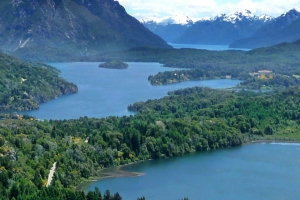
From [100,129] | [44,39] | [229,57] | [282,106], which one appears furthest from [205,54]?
[100,129]

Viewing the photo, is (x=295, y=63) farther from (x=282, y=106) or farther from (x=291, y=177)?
(x=291, y=177)

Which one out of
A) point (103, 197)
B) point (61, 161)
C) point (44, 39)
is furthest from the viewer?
point (44, 39)

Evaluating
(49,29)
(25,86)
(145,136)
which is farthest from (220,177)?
(49,29)

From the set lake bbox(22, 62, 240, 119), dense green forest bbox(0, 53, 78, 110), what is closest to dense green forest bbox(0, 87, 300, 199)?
lake bbox(22, 62, 240, 119)

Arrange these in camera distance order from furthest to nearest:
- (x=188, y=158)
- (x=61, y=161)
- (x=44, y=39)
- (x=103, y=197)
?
(x=44, y=39) → (x=188, y=158) → (x=61, y=161) → (x=103, y=197)

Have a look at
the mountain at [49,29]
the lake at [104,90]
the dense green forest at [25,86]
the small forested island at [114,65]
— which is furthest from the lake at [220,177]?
the mountain at [49,29]

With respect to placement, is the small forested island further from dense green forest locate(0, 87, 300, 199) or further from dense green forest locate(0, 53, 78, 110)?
dense green forest locate(0, 87, 300, 199)
